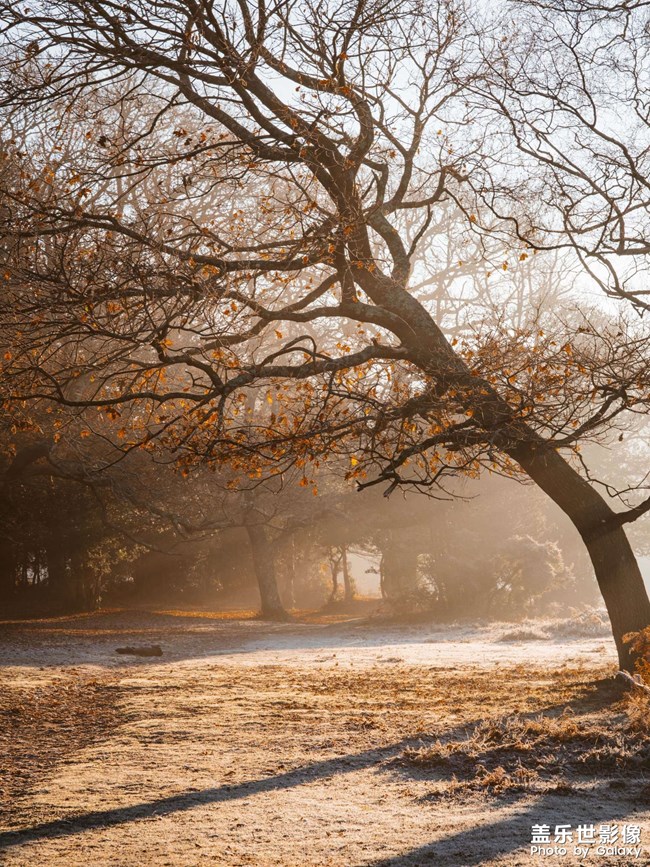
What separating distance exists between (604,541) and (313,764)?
18.1 ft

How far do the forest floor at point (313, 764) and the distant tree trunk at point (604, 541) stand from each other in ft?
2.93

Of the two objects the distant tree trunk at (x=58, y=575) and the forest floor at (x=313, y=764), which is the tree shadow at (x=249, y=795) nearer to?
the forest floor at (x=313, y=764)

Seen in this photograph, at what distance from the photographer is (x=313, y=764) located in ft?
19.8

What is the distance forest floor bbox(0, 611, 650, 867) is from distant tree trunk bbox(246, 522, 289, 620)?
1428cm

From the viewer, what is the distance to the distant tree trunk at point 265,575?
2662cm

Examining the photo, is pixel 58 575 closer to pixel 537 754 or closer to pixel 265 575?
pixel 265 575

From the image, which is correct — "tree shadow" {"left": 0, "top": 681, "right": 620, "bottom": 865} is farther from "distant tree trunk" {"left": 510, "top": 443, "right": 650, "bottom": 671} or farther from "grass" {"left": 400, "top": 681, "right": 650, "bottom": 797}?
"distant tree trunk" {"left": 510, "top": 443, "right": 650, "bottom": 671}

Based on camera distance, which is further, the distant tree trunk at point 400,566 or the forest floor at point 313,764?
the distant tree trunk at point 400,566

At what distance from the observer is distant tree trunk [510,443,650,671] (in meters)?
9.95

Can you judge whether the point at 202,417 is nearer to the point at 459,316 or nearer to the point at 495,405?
the point at 495,405

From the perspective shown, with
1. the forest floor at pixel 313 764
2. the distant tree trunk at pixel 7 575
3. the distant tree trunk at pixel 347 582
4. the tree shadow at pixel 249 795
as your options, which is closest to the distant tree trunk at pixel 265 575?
the distant tree trunk at pixel 347 582

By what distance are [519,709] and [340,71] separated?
23.7ft

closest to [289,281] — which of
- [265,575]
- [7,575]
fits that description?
[265,575]

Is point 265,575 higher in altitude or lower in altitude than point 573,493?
lower
